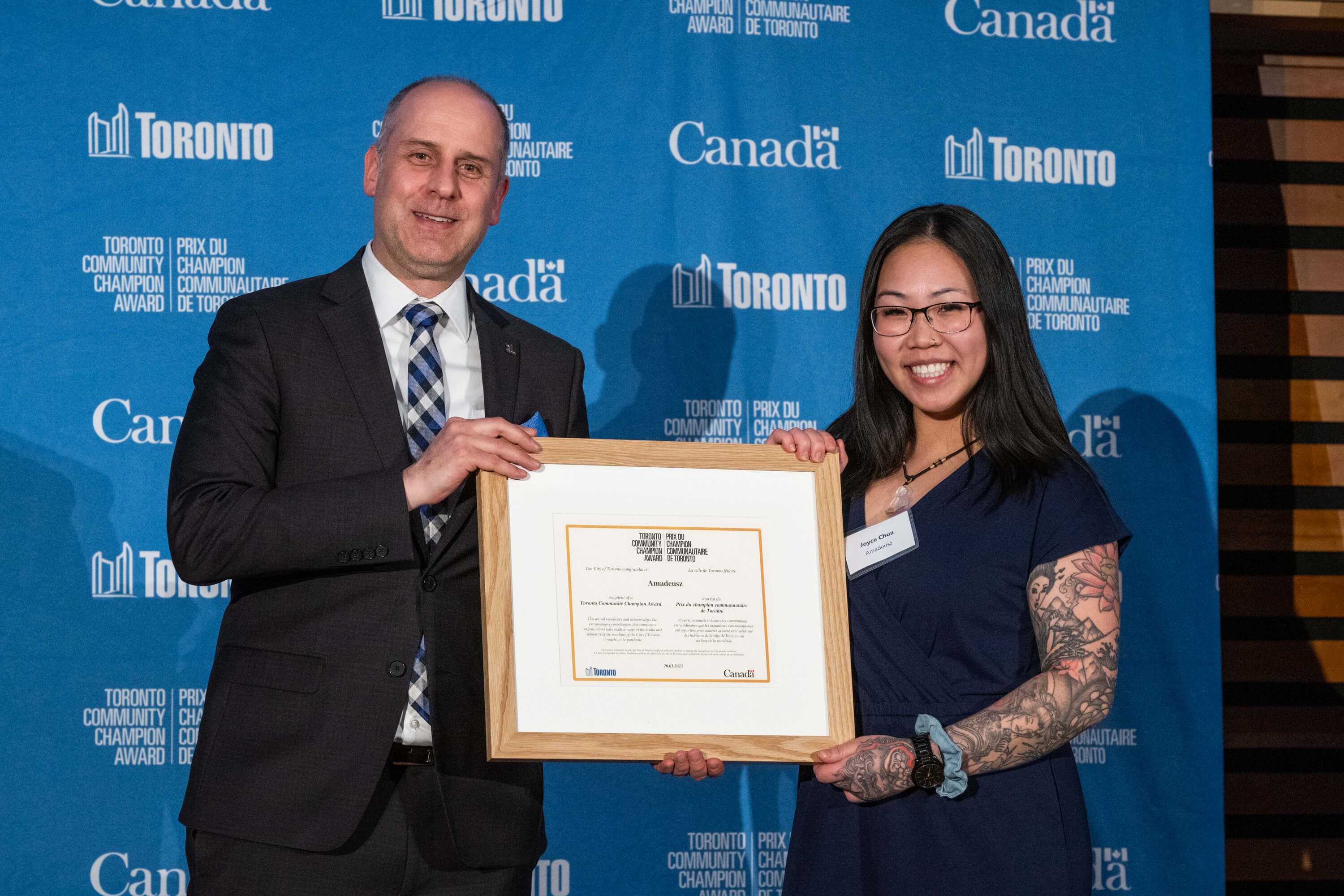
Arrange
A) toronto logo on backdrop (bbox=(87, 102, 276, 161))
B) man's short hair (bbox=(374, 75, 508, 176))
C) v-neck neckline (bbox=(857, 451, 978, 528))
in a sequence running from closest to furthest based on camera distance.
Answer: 1. v-neck neckline (bbox=(857, 451, 978, 528))
2. man's short hair (bbox=(374, 75, 508, 176))
3. toronto logo on backdrop (bbox=(87, 102, 276, 161))

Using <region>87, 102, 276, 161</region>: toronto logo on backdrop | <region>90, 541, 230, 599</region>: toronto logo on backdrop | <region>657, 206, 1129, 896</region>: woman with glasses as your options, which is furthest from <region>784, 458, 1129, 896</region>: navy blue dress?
<region>87, 102, 276, 161</region>: toronto logo on backdrop

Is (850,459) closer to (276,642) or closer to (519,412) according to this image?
(519,412)

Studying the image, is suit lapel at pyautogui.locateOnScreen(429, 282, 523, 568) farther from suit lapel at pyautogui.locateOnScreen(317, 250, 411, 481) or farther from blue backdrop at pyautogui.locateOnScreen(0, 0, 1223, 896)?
blue backdrop at pyautogui.locateOnScreen(0, 0, 1223, 896)

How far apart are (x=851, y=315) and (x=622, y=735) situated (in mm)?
1896

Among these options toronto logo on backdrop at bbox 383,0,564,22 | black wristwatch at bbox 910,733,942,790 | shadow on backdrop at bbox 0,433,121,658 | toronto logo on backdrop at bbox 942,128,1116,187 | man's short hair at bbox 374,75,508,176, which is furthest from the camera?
toronto logo on backdrop at bbox 942,128,1116,187

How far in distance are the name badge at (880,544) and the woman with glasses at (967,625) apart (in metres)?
0.01

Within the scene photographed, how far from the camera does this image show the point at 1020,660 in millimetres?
1933

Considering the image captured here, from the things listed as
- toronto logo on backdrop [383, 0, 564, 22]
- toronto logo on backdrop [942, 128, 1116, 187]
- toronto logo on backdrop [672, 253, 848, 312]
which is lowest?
toronto logo on backdrop [672, 253, 848, 312]

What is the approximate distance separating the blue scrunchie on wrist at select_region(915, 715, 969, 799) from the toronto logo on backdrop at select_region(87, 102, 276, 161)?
8.21ft

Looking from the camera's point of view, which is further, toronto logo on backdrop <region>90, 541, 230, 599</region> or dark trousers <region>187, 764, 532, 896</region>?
toronto logo on backdrop <region>90, 541, 230, 599</region>

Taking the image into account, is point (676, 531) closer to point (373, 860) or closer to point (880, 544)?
point (880, 544)

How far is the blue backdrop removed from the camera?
3088mm

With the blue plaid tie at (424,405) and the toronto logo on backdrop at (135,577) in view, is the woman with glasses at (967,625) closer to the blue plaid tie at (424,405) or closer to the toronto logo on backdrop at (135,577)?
the blue plaid tie at (424,405)

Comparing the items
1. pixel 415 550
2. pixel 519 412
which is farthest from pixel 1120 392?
pixel 415 550
